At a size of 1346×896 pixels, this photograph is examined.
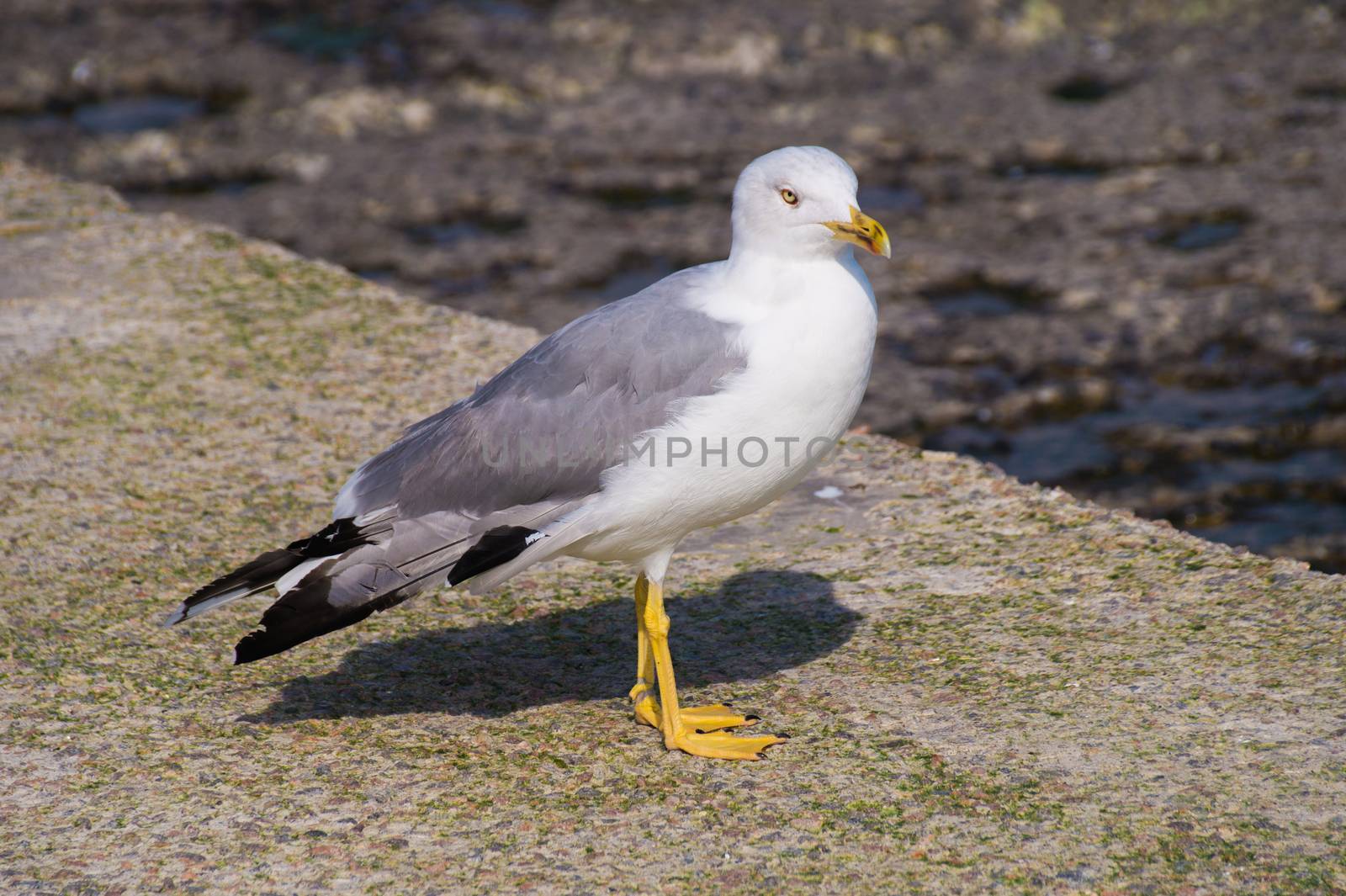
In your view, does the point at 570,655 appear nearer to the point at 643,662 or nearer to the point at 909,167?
the point at 643,662

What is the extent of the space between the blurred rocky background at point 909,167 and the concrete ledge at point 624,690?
7.31 feet

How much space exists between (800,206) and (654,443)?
689 mm

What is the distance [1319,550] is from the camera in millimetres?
6285

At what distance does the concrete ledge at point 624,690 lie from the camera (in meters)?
3.34

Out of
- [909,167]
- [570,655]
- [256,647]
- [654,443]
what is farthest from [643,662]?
[909,167]

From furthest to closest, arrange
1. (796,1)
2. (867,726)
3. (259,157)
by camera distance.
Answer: (796,1) → (259,157) → (867,726)

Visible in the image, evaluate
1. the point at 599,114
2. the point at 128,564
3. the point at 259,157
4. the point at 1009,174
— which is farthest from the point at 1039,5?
the point at 128,564

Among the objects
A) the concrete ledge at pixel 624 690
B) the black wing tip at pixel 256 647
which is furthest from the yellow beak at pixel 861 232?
the black wing tip at pixel 256 647

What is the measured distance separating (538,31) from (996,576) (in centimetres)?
819

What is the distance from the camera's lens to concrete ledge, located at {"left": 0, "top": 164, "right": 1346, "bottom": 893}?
3.34m

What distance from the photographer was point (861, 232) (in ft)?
12.0

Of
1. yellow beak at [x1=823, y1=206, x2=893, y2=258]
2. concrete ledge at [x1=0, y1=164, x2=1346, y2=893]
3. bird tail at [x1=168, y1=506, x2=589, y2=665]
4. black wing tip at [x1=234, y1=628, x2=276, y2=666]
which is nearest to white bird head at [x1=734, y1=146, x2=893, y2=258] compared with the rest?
yellow beak at [x1=823, y1=206, x2=893, y2=258]

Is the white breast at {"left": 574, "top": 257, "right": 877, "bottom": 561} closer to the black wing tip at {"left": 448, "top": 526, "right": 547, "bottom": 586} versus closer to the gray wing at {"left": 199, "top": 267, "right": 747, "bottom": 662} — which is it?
the gray wing at {"left": 199, "top": 267, "right": 747, "bottom": 662}

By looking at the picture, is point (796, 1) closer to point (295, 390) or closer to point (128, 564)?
point (295, 390)
